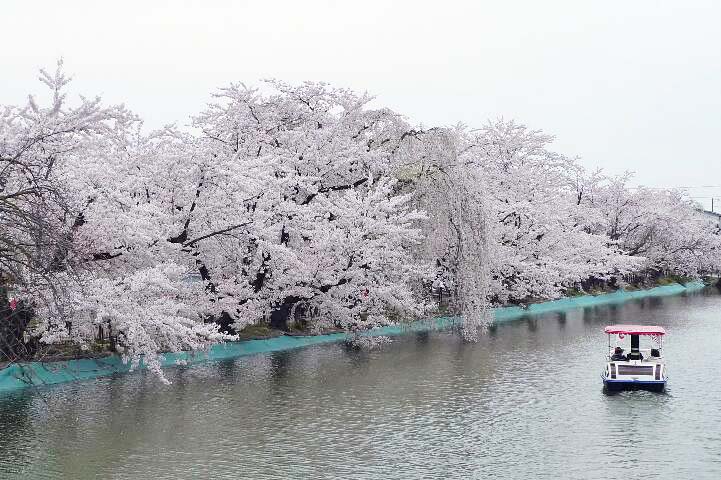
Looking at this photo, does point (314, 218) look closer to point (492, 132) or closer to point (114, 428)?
point (114, 428)

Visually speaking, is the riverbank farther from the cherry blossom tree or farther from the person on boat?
the person on boat

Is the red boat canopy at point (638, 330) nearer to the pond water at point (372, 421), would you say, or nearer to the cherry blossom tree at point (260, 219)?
the pond water at point (372, 421)

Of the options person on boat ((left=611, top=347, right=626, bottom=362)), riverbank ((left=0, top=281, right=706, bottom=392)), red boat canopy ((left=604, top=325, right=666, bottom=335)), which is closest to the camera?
riverbank ((left=0, top=281, right=706, bottom=392))

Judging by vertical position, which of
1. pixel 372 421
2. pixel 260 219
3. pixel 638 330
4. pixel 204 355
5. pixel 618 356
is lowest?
pixel 372 421

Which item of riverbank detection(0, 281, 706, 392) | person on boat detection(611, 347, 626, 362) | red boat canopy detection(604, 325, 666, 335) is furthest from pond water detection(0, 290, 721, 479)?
red boat canopy detection(604, 325, 666, 335)

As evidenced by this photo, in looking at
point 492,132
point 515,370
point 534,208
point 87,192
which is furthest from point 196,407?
point 492,132

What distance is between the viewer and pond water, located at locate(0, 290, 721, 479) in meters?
19.0

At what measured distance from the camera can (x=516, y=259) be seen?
57719 millimetres

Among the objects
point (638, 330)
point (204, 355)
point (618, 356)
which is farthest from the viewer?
point (204, 355)

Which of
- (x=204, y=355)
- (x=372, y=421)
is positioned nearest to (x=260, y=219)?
(x=204, y=355)

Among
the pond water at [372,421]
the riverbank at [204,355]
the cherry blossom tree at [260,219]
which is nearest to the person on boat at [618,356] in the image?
the pond water at [372,421]

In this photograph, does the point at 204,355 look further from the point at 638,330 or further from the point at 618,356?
the point at 638,330

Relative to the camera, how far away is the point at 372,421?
2361 centimetres

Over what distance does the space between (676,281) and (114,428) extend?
96.6m
